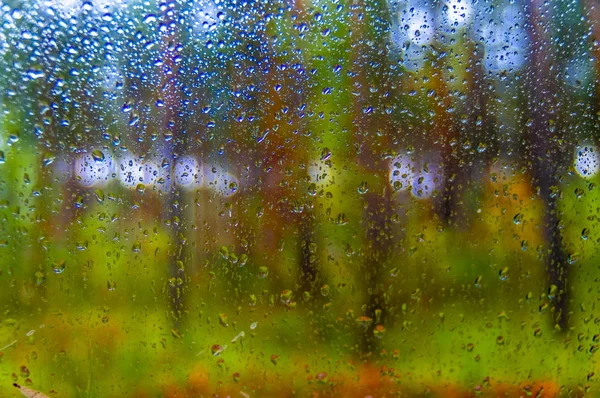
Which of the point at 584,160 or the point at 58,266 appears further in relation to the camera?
the point at 584,160

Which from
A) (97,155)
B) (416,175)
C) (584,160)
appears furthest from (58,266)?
(584,160)

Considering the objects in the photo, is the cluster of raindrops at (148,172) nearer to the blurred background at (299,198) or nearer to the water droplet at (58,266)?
the blurred background at (299,198)

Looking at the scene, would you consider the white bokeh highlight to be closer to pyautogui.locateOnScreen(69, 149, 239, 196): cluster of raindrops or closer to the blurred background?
the blurred background

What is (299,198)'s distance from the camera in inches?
27.4

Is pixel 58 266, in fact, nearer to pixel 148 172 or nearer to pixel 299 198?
pixel 148 172

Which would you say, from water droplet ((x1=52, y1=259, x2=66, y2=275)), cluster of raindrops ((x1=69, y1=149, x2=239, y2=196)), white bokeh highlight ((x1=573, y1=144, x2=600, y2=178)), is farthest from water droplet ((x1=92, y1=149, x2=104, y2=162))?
white bokeh highlight ((x1=573, y1=144, x2=600, y2=178))

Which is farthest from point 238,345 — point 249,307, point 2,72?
point 2,72

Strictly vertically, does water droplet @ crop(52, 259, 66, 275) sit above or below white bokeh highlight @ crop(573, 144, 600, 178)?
below

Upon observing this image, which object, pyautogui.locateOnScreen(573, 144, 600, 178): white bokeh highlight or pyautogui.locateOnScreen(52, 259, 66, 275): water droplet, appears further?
pyautogui.locateOnScreen(573, 144, 600, 178): white bokeh highlight

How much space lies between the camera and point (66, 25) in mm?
638

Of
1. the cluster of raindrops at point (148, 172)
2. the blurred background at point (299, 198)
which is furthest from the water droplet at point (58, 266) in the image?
the cluster of raindrops at point (148, 172)

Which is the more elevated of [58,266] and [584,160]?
[584,160]

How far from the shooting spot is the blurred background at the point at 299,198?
0.64m

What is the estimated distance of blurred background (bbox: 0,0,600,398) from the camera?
64cm
